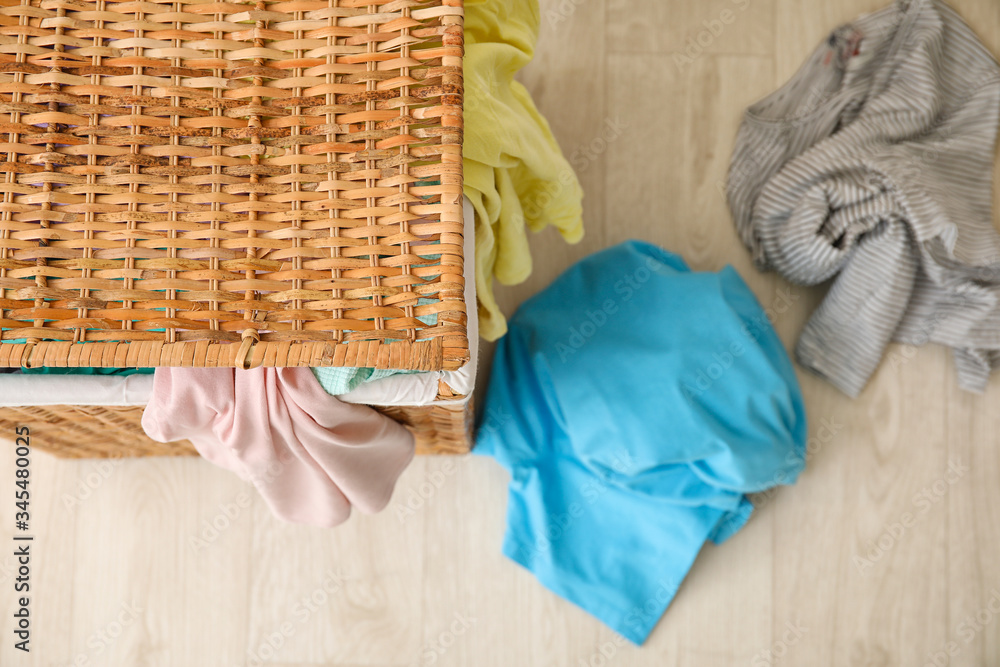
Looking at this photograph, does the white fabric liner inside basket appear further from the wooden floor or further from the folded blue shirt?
the wooden floor

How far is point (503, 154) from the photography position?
61 cm

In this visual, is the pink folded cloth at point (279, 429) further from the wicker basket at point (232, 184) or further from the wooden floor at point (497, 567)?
the wooden floor at point (497, 567)

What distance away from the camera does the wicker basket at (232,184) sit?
46cm

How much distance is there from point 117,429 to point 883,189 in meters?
1.03

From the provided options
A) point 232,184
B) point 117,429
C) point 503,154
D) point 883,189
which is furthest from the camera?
point 883,189

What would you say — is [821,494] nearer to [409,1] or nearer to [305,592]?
[305,592]

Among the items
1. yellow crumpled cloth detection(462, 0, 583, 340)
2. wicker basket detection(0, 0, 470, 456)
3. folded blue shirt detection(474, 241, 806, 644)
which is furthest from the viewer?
folded blue shirt detection(474, 241, 806, 644)

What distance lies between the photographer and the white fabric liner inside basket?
523 millimetres

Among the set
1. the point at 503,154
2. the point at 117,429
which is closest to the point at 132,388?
the point at 117,429

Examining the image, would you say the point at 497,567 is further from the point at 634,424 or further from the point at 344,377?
the point at 344,377

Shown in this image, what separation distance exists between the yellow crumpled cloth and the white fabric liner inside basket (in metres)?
0.07

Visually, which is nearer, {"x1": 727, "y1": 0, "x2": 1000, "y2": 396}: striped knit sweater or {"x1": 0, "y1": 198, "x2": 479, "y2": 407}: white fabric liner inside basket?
{"x1": 0, "y1": 198, "x2": 479, "y2": 407}: white fabric liner inside basket

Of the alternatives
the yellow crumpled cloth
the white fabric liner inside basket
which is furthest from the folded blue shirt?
the white fabric liner inside basket

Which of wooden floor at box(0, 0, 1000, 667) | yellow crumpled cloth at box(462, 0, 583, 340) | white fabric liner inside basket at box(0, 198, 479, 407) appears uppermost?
yellow crumpled cloth at box(462, 0, 583, 340)
